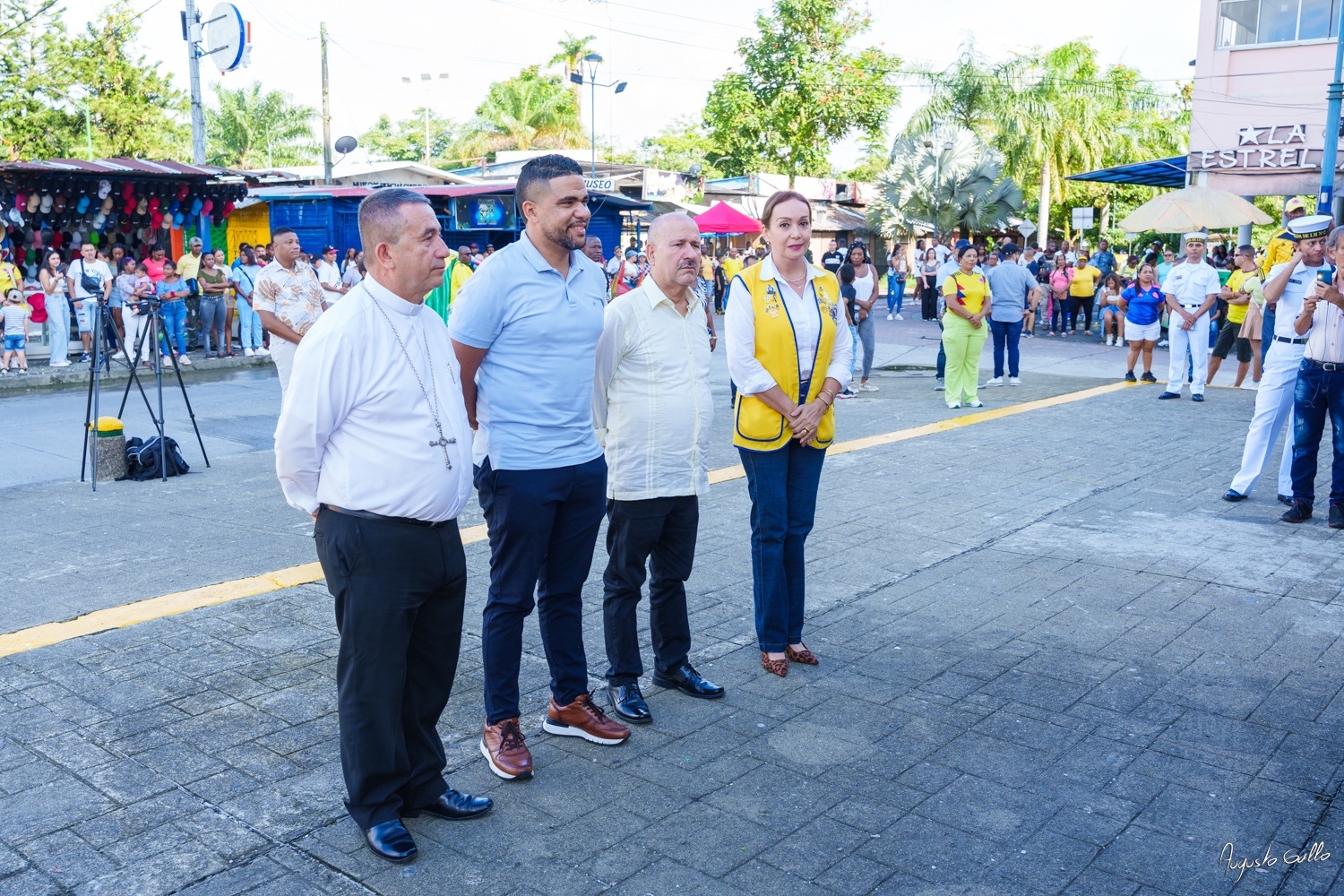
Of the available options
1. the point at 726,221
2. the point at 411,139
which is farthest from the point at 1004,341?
the point at 411,139

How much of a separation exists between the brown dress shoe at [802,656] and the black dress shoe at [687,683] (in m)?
0.39

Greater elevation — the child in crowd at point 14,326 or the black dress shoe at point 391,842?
the child in crowd at point 14,326

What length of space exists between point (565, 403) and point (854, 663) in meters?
1.80

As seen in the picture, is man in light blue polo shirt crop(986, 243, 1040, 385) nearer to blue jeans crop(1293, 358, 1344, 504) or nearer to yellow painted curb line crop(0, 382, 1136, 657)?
blue jeans crop(1293, 358, 1344, 504)

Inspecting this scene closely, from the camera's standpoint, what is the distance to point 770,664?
4.57 metres

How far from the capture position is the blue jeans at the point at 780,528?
4465 millimetres

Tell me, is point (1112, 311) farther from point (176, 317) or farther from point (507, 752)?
point (507, 752)

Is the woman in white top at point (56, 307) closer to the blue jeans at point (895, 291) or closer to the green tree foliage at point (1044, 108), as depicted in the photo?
the blue jeans at point (895, 291)

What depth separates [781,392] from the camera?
4375mm

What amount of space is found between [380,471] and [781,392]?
1.78 meters

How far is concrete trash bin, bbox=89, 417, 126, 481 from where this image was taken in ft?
27.4

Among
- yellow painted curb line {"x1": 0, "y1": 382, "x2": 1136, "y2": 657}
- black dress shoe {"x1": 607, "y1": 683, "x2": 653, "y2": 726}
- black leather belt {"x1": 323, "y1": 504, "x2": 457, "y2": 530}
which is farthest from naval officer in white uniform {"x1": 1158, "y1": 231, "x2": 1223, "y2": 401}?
black leather belt {"x1": 323, "y1": 504, "x2": 457, "y2": 530}

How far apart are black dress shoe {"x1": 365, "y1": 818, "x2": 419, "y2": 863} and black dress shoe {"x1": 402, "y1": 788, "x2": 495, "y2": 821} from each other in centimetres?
19

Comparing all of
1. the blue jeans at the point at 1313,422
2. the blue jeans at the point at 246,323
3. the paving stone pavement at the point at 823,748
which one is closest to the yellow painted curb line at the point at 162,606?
the paving stone pavement at the point at 823,748
